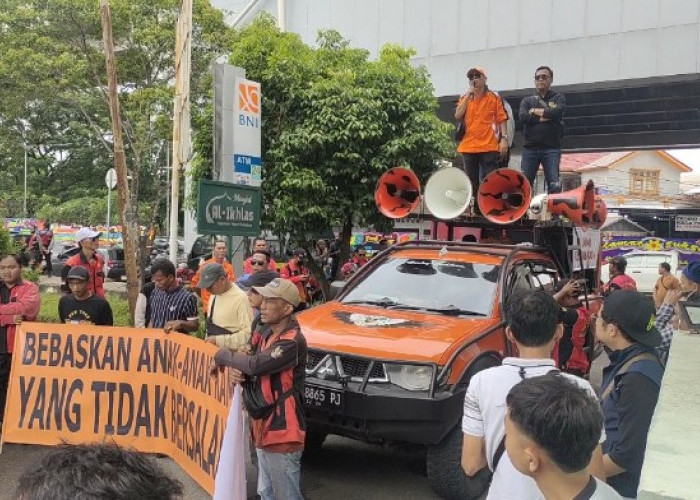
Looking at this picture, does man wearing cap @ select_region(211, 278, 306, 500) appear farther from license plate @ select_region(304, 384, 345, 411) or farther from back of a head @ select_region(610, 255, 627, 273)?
back of a head @ select_region(610, 255, 627, 273)

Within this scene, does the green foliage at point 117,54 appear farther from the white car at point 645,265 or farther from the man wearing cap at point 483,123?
the white car at point 645,265

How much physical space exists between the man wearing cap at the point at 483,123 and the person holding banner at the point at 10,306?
4781 mm

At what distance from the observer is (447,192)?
7105 mm

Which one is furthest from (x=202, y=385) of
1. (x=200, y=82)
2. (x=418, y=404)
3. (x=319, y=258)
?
(x=200, y=82)

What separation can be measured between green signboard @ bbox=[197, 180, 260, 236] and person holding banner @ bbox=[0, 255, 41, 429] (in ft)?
6.50

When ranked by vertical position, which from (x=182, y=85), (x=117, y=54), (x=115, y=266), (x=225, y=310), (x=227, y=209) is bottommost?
(x=115, y=266)

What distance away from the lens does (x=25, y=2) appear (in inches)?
671

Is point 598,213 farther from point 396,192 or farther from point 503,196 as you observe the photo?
point 396,192

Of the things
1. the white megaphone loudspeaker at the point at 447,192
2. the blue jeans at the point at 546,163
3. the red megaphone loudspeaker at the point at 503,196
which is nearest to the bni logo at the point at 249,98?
the white megaphone loudspeaker at the point at 447,192

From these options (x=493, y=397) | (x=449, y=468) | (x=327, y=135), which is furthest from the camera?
(x=327, y=135)

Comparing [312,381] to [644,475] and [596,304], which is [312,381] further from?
[596,304]

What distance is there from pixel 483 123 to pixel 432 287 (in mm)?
2776

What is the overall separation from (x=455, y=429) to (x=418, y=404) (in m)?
0.42

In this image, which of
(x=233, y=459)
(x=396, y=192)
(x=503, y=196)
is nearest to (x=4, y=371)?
(x=233, y=459)
